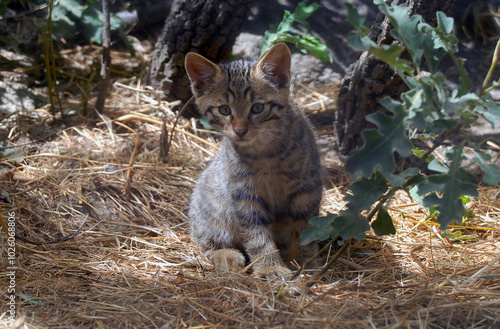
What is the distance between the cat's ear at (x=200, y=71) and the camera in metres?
3.41

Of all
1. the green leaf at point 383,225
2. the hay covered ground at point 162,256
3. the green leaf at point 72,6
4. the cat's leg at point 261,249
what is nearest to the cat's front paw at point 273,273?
the cat's leg at point 261,249

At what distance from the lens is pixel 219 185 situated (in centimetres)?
377

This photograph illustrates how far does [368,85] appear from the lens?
436 cm

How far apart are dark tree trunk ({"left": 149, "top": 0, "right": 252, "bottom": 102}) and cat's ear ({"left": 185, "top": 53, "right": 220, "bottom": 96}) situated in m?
1.90

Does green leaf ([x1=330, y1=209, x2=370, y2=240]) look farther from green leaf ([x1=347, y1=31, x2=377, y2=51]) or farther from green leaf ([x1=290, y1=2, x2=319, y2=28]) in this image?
green leaf ([x1=290, y1=2, x2=319, y2=28])

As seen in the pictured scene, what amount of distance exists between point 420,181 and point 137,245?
7.61ft

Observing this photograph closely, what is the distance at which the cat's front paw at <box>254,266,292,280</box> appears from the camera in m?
3.21

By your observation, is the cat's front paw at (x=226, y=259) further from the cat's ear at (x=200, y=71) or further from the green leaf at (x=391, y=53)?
the green leaf at (x=391, y=53)

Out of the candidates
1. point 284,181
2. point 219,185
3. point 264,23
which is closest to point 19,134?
point 219,185

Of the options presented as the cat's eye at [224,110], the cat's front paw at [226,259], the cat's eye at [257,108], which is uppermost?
the cat's eye at [257,108]

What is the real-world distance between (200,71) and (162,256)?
1483 mm

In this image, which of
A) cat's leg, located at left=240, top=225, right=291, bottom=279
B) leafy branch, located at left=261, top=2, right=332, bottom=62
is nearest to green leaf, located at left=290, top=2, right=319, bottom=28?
leafy branch, located at left=261, top=2, right=332, bottom=62

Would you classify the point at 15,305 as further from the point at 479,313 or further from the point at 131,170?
the point at 479,313

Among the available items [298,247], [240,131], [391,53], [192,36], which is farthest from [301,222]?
[192,36]
